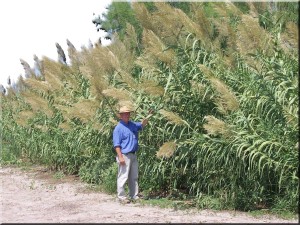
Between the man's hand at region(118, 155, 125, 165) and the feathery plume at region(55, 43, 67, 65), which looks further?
the feathery plume at region(55, 43, 67, 65)

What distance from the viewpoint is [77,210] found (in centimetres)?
838

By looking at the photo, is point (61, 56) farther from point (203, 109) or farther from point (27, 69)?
point (203, 109)

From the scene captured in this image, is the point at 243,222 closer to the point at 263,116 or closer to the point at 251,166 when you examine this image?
the point at 251,166

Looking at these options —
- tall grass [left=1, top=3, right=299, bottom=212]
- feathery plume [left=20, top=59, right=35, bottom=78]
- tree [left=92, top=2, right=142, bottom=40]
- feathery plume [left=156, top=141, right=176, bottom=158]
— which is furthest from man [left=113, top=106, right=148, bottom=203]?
tree [left=92, top=2, right=142, bottom=40]

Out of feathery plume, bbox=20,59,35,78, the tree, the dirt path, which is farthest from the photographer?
the tree

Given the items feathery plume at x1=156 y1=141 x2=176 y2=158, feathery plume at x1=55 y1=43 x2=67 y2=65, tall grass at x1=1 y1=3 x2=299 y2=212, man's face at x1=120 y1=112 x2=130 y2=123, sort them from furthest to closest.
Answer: feathery plume at x1=55 y1=43 x2=67 y2=65, man's face at x1=120 y1=112 x2=130 y2=123, feathery plume at x1=156 y1=141 x2=176 y2=158, tall grass at x1=1 y1=3 x2=299 y2=212

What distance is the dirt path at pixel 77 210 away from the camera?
7.37 metres

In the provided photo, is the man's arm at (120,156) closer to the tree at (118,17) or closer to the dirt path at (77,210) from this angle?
the dirt path at (77,210)

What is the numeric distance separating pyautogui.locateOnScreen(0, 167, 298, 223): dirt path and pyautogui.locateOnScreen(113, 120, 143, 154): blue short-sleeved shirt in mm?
888

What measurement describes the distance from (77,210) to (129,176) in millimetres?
1241

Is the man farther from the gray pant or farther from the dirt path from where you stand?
the dirt path

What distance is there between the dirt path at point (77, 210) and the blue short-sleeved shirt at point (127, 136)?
89 centimetres

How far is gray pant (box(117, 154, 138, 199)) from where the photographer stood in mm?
9164

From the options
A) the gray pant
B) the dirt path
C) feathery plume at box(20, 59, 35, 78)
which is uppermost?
feathery plume at box(20, 59, 35, 78)
